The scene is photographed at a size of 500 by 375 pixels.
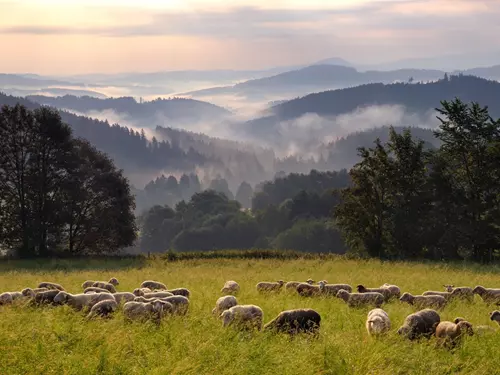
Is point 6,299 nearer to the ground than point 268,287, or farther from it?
farther from it

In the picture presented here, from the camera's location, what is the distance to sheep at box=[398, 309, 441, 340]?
13062 millimetres

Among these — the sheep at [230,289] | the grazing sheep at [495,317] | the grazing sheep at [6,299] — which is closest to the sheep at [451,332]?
the grazing sheep at [495,317]

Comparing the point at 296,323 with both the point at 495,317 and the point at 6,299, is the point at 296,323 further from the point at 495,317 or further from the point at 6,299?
the point at 6,299

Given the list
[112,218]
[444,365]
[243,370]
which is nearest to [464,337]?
[444,365]

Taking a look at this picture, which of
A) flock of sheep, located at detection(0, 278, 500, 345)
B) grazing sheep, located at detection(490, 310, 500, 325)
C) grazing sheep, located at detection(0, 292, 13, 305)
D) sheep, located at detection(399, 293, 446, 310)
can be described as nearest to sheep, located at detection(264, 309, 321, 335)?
flock of sheep, located at detection(0, 278, 500, 345)

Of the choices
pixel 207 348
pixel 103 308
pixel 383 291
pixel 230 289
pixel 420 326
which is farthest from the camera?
pixel 230 289

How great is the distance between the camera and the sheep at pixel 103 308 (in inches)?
564

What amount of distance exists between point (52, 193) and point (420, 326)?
5086 centimetres

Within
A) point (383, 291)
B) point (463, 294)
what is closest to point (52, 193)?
point (383, 291)

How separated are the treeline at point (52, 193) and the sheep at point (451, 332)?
47.5m

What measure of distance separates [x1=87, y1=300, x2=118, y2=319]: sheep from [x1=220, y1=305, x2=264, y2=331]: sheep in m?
3.15

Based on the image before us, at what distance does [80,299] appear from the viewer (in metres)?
16.0

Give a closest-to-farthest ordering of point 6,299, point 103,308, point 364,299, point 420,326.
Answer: point 420,326 < point 103,308 < point 6,299 < point 364,299

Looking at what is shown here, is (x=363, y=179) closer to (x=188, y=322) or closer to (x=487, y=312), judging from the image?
(x=487, y=312)
